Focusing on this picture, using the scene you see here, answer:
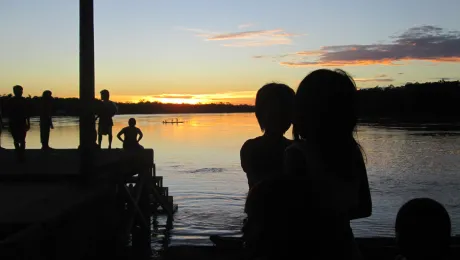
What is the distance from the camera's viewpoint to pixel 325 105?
7.60 feet

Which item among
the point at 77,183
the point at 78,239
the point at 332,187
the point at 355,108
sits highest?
the point at 355,108

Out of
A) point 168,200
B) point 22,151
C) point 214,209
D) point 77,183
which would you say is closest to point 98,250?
point 77,183

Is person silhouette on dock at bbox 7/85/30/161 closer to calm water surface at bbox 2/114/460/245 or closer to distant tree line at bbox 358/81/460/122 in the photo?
calm water surface at bbox 2/114/460/245

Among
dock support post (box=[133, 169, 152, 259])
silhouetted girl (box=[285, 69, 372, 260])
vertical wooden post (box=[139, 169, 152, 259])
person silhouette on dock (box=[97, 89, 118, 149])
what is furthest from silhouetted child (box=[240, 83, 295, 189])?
person silhouette on dock (box=[97, 89, 118, 149])

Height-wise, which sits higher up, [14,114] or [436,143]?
[14,114]

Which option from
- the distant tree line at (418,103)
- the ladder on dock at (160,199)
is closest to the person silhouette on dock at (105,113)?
the ladder on dock at (160,199)

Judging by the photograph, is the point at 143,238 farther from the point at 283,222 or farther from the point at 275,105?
the point at 283,222

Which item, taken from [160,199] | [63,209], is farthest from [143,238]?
[63,209]

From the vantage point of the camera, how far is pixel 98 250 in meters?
9.38

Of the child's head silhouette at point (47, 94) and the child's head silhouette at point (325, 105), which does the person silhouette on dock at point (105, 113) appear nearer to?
the child's head silhouette at point (47, 94)

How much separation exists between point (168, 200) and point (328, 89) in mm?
19611

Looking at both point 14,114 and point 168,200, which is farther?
point 168,200

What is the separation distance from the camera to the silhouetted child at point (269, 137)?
10.6 ft

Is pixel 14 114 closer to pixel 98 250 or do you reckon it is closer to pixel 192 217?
pixel 98 250
